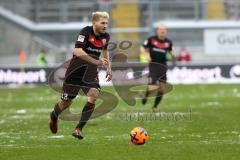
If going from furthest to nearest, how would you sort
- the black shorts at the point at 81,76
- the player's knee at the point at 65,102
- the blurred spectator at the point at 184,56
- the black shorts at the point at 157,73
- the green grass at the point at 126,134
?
1. the blurred spectator at the point at 184,56
2. the black shorts at the point at 157,73
3. the player's knee at the point at 65,102
4. the black shorts at the point at 81,76
5. the green grass at the point at 126,134

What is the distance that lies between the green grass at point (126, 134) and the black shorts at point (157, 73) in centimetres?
94

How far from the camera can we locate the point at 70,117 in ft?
54.1

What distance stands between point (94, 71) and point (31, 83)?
2193cm

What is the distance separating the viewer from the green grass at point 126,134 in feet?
30.8

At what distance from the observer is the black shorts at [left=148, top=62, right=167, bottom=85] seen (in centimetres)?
1848

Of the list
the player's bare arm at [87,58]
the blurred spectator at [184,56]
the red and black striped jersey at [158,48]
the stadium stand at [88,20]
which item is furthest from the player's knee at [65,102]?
the stadium stand at [88,20]

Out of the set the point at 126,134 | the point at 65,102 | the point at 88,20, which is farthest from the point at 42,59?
the point at 65,102

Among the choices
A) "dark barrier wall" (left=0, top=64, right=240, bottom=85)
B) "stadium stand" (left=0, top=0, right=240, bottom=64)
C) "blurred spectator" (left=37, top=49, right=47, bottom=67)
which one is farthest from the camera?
"stadium stand" (left=0, top=0, right=240, bottom=64)

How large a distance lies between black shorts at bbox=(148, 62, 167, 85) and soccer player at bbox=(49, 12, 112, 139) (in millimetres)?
7142

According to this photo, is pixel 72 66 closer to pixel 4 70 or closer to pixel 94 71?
pixel 94 71

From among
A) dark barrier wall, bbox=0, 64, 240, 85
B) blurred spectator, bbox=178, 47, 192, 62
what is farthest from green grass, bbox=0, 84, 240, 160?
blurred spectator, bbox=178, 47, 192, 62

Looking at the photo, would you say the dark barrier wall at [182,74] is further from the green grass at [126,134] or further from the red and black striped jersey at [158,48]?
the red and black striped jersey at [158,48]

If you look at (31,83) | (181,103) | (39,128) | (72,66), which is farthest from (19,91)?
(72,66)

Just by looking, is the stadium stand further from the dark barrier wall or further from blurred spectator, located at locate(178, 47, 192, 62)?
the dark barrier wall
